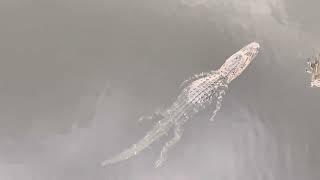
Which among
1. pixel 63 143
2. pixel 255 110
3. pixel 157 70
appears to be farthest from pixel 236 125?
pixel 63 143

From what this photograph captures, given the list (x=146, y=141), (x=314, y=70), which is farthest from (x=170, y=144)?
(x=314, y=70)

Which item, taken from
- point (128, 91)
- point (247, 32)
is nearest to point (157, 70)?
point (128, 91)

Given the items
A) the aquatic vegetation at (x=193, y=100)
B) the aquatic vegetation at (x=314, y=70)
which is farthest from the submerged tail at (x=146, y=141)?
the aquatic vegetation at (x=314, y=70)

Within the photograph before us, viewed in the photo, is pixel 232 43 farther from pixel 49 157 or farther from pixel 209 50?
pixel 49 157

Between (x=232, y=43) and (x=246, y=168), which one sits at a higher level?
(x=232, y=43)

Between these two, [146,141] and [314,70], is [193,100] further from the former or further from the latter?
[314,70]

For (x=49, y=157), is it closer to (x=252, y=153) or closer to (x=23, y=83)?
(x=23, y=83)
